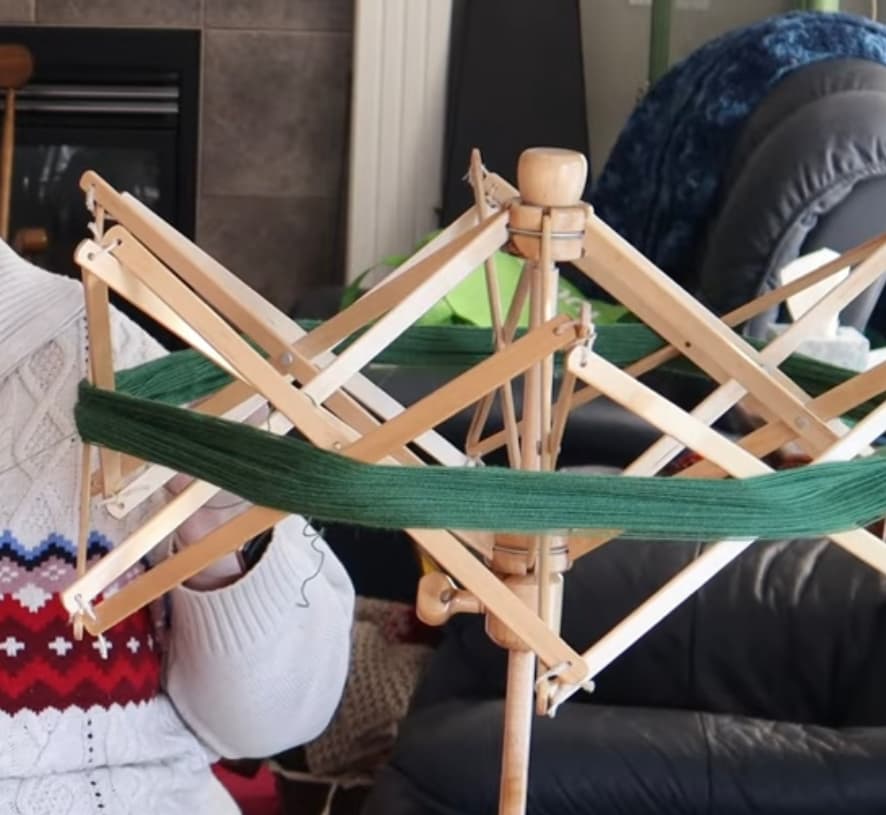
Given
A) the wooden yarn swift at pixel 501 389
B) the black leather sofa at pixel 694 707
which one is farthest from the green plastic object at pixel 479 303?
the wooden yarn swift at pixel 501 389

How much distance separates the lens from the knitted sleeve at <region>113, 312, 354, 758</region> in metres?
0.97

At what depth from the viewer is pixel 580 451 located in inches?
74.7

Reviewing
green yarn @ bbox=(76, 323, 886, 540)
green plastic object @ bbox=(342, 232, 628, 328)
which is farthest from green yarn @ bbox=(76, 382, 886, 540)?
green plastic object @ bbox=(342, 232, 628, 328)

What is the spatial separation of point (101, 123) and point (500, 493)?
9.73ft

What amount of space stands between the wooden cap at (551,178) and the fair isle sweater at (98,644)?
463 millimetres

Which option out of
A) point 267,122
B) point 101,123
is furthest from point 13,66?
point 267,122

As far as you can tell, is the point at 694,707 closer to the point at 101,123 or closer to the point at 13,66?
the point at 13,66

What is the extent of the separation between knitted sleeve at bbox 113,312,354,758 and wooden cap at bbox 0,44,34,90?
1922 millimetres

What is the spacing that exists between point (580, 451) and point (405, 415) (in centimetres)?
140

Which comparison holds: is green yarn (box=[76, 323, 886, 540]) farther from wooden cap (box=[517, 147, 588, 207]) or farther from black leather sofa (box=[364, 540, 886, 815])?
black leather sofa (box=[364, 540, 886, 815])

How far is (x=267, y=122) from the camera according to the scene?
3326mm

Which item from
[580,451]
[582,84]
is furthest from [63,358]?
[582,84]

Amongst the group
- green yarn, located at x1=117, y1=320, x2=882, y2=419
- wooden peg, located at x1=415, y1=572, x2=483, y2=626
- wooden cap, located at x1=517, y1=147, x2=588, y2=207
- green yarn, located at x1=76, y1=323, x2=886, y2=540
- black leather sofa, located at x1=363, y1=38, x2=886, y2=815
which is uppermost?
wooden cap, located at x1=517, y1=147, x2=588, y2=207

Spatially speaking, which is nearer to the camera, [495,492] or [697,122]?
[495,492]
